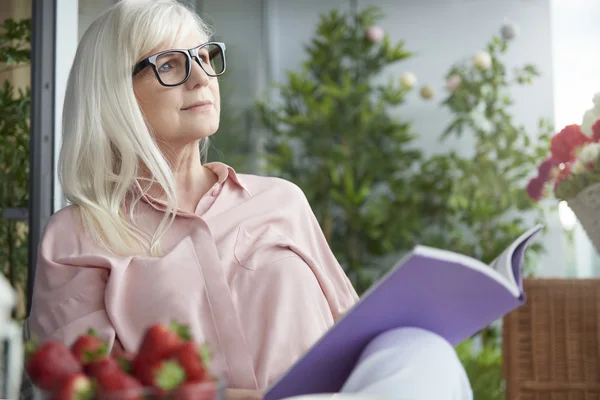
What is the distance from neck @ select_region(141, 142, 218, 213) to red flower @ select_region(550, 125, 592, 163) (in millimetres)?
759

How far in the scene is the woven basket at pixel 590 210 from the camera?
127cm

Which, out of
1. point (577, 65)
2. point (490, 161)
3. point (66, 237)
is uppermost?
point (577, 65)

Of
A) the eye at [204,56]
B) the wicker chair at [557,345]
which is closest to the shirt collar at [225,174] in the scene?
the eye at [204,56]

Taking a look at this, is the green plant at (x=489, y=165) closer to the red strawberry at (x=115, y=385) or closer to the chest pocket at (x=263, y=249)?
the chest pocket at (x=263, y=249)

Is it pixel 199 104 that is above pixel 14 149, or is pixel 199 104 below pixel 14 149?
above

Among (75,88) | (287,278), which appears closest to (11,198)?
(75,88)

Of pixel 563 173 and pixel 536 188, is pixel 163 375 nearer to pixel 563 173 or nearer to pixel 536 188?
pixel 563 173

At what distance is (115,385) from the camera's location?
53cm

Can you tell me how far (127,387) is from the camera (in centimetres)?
53

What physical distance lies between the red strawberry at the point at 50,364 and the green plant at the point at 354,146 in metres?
4.16

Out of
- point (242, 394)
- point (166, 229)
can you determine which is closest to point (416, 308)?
point (242, 394)

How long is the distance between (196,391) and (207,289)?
0.90 meters

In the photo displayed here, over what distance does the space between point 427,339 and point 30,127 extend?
1.88 metres

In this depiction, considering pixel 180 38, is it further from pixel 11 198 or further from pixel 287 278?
pixel 11 198
